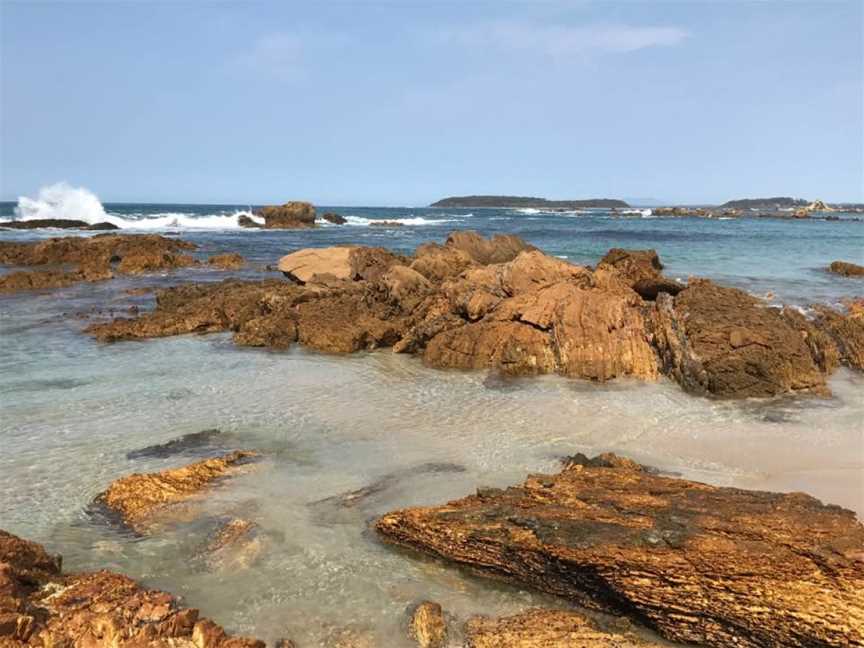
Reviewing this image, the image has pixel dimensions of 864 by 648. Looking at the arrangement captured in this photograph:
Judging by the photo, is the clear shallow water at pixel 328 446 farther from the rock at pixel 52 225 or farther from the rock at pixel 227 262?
the rock at pixel 52 225

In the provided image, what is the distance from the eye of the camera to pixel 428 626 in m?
4.00

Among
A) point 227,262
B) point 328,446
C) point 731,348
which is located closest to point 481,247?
point 227,262

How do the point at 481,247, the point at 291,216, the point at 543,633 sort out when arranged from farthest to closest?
1. the point at 291,216
2. the point at 481,247
3. the point at 543,633

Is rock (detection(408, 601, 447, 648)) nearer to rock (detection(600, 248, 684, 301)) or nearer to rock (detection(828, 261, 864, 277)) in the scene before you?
rock (detection(600, 248, 684, 301))

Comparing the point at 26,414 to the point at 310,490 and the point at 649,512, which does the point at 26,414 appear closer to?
the point at 310,490

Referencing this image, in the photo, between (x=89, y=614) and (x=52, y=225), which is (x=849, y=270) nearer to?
(x=89, y=614)

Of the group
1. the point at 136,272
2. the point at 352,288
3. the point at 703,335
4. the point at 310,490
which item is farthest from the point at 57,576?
the point at 136,272

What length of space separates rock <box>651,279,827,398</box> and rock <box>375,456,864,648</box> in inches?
187

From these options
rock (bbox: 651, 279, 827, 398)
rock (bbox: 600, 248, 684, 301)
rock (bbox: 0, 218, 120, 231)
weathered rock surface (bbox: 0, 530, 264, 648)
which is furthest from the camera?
rock (bbox: 0, 218, 120, 231)

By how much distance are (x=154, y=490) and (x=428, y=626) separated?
3.08 metres

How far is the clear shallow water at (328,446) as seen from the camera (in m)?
4.54

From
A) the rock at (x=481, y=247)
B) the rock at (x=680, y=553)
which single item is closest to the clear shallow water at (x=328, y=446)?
the rock at (x=680, y=553)

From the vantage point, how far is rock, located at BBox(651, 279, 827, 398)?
9164mm

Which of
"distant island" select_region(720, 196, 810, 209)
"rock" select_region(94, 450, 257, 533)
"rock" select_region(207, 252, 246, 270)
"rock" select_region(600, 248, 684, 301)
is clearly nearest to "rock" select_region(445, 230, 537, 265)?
"rock" select_region(600, 248, 684, 301)
